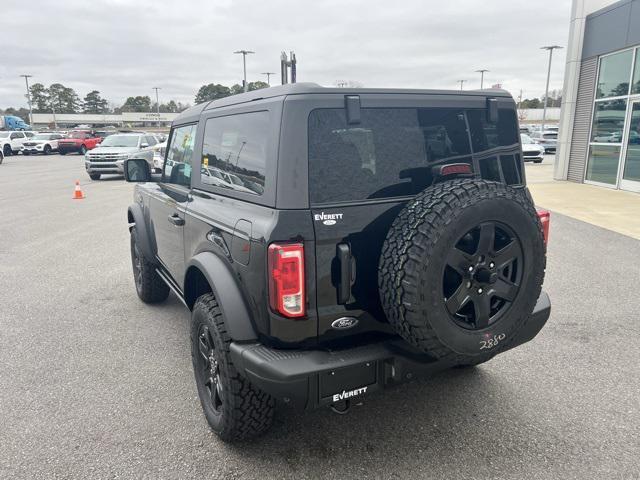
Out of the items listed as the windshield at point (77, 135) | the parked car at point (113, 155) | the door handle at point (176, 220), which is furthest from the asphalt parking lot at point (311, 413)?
the windshield at point (77, 135)

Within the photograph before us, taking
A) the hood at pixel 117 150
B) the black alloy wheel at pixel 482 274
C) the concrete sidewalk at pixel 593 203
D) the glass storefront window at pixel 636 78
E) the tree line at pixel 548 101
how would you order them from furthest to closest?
1. the tree line at pixel 548 101
2. the hood at pixel 117 150
3. the glass storefront window at pixel 636 78
4. the concrete sidewalk at pixel 593 203
5. the black alloy wheel at pixel 482 274

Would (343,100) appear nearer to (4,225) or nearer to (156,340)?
(156,340)

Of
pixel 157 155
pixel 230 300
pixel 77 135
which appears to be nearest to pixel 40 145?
pixel 77 135

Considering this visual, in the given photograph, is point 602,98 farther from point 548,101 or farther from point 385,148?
point 548,101

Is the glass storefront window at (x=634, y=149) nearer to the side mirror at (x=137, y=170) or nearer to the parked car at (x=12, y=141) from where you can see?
the side mirror at (x=137, y=170)

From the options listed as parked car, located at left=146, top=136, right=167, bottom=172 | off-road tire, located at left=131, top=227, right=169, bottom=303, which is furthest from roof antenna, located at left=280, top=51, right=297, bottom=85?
parked car, located at left=146, top=136, right=167, bottom=172

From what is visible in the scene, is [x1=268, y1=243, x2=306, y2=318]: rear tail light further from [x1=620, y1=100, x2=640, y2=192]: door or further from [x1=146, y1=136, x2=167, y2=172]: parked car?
[x1=620, y1=100, x2=640, y2=192]: door

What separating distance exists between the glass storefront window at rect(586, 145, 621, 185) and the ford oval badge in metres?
14.4

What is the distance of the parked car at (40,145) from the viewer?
3556 cm

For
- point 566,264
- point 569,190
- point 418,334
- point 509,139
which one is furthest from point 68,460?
point 569,190

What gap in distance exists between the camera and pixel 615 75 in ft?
46.2

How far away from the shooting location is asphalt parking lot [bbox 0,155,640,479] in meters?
2.64

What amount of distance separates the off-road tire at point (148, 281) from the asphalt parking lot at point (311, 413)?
5.2 inches

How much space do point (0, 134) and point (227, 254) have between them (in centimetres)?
4001
